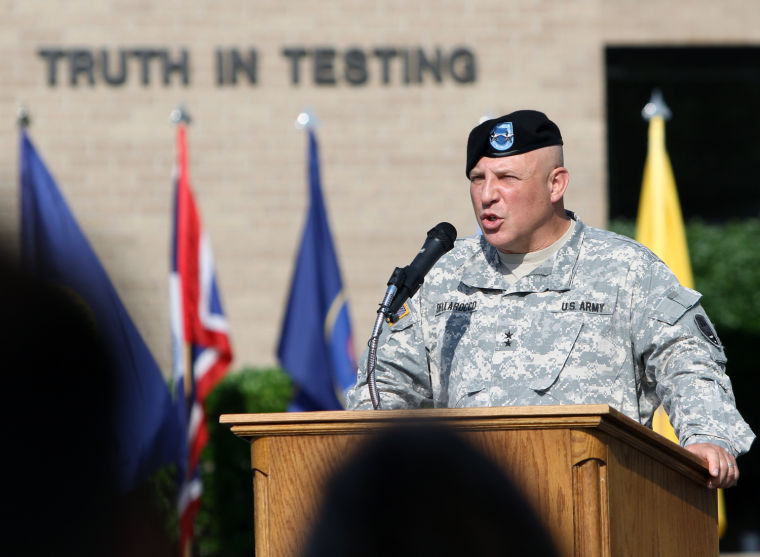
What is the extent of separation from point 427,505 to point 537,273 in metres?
2.32

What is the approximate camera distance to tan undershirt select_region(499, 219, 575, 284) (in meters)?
3.45

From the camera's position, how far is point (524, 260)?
3475 mm

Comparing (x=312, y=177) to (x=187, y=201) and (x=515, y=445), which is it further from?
(x=515, y=445)

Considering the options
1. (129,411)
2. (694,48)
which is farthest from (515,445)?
(694,48)

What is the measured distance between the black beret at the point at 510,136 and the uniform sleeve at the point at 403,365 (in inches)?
18.0

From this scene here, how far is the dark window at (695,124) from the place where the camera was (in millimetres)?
10768

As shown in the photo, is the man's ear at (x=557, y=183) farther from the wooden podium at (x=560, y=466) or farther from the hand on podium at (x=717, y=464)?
the wooden podium at (x=560, y=466)

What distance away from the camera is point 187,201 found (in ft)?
26.0

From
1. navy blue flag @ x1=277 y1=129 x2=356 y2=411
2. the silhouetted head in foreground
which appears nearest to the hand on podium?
the silhouetted head in foreground

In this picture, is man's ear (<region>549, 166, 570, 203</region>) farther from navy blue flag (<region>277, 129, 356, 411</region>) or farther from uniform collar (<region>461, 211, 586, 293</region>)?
navy blue flag (<region>277, 129, 356, 411</region>)

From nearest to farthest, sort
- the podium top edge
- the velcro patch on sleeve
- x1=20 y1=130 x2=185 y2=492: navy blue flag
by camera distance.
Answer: x1=20 y1=130 x2=185 y2=492: navy blue flag
the podium top edge
the velcro patch on sleeve

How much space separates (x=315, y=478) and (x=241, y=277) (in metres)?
7.71

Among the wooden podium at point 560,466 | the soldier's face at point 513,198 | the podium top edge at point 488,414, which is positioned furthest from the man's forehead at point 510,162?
the podium top edge at point 488,414

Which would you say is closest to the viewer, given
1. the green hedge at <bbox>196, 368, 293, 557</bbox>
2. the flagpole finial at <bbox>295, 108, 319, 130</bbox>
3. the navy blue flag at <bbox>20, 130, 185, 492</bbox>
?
the navy blue flag at <bbox>20, 130, 185, 492</bbox>
